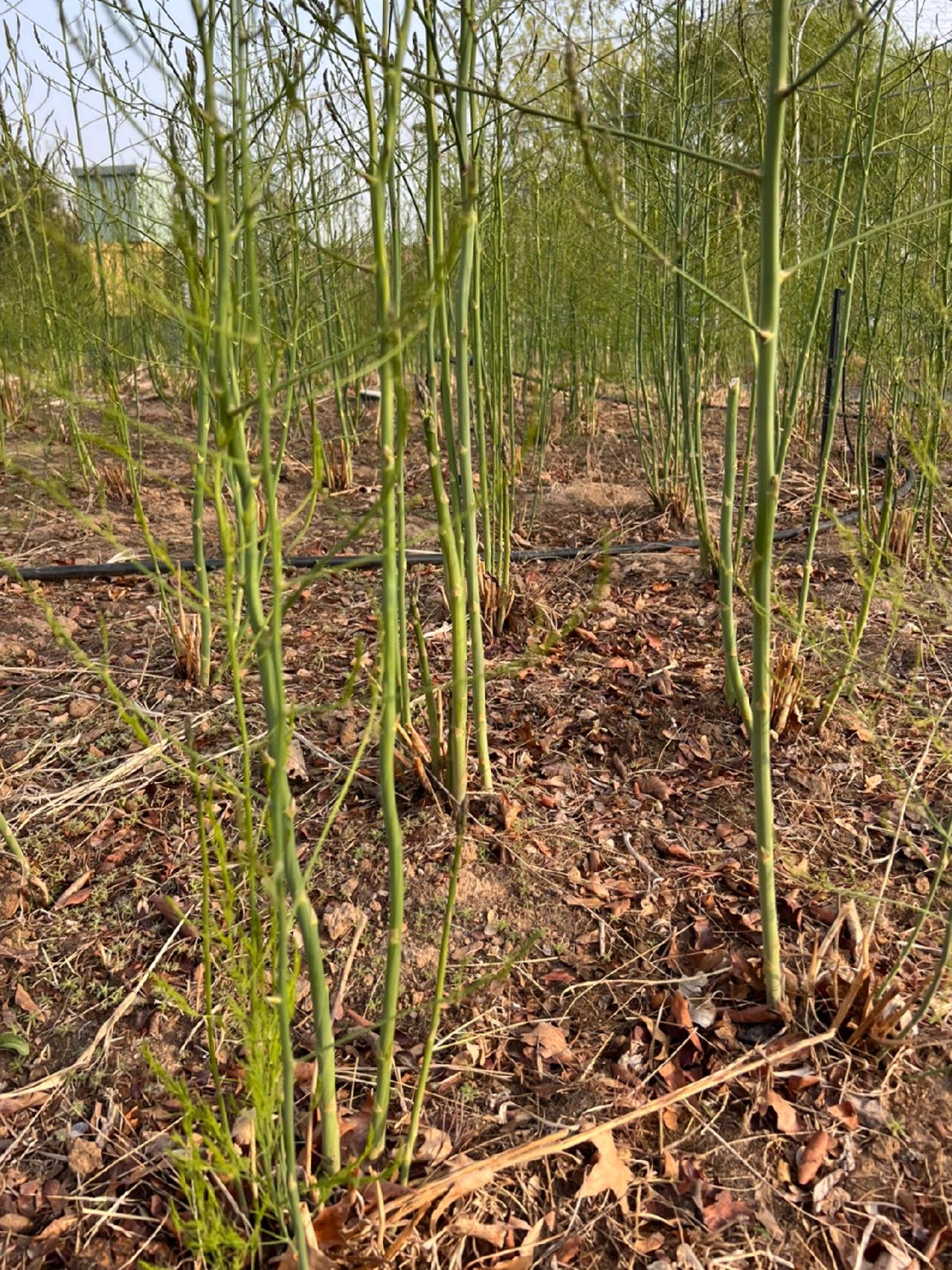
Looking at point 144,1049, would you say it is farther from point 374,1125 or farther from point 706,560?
point 706,560

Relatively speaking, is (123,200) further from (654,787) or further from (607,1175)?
(607,1175)

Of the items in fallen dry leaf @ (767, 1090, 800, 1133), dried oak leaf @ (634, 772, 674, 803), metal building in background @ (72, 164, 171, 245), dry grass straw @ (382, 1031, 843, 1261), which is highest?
metal building in background @ (72, 164, 171, 245)

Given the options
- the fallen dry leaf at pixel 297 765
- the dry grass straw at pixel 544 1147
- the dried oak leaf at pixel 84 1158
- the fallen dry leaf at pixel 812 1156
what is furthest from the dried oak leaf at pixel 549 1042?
the fallen dry leaf at pixel 297 765

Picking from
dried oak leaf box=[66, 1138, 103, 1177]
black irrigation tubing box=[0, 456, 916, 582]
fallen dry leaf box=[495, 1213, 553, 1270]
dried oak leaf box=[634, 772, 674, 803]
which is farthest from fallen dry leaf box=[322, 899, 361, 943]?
black irrigation tubing box=[0, 456, 916, 582]

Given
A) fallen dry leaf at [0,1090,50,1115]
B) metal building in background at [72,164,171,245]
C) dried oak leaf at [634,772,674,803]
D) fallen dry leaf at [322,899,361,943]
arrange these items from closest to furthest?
1. fallen dry leaf at [0,1090,50,1115]
2. fallen dry leaf at [322,899,361,943]
3. metal building in background at [72,164,171,245]
4. dried oak leaf at [634,772,674,803]

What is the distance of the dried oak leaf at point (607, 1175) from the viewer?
1.25 metres

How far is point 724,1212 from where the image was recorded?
1.24 m

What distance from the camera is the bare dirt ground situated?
4.03ft

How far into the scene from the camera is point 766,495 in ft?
3.84


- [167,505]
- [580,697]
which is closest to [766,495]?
[580,697]

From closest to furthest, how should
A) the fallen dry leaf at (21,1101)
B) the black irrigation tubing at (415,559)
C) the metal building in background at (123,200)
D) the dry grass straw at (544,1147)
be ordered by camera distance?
the dry grass straw at (544,1147) < the fallen dry leaf at (21,1101) < the metal building in background at (123,200) < the black irrigation tubing at (415,559)

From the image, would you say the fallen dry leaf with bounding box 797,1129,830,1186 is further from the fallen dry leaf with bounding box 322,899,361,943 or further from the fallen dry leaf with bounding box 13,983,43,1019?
the fallen dry leaf with bounding box 13,983,43,1019

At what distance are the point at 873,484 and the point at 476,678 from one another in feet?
10.9

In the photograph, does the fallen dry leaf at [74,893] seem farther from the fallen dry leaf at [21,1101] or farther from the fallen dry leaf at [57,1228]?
the fallen dry leaf at [57,1228]
